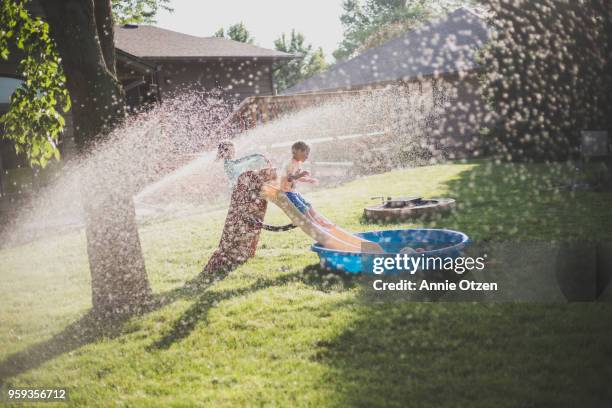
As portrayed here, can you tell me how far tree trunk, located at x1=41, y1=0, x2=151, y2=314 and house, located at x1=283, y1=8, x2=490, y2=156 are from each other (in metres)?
15.1

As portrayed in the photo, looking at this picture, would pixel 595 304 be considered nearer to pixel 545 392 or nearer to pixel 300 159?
pixel 545 392

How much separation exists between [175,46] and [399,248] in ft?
54.3

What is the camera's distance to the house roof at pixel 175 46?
18953 mm

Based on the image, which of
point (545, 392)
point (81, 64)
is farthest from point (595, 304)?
point (81, 64)

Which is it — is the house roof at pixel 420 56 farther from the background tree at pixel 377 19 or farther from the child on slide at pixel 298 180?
the background tree at pixel 377 19

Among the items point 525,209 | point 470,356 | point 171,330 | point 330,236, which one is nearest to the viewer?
point 470,356

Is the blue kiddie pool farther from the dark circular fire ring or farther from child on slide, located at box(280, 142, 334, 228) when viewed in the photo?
the dark circular fire ring

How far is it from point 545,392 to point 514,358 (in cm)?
46

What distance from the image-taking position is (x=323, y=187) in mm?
12844

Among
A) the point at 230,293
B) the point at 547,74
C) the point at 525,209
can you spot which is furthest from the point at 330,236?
the point at 547,74

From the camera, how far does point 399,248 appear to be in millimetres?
6051

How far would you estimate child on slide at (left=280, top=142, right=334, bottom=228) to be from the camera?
5887 millimetres

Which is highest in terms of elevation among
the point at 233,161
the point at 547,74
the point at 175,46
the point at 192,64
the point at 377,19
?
the point at 377,19

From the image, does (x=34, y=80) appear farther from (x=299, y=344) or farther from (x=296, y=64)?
(x=296, y=64)
